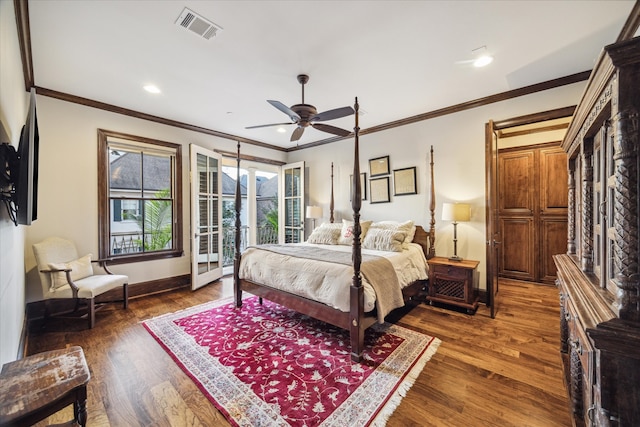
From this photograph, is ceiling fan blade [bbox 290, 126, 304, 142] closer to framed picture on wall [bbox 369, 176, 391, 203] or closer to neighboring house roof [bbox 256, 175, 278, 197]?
framed picture on wall [bbox 369, 176, 391, 203]

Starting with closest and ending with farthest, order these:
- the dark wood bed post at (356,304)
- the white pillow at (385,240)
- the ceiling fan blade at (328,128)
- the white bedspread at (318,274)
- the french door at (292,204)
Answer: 1. the dark wood bed post at (356,304)
2. the white bedspread at (318,274)
3. the ceiling fan blade at (328,128)
4. the white pillow at (385,240)
5. the french door at (292,204)

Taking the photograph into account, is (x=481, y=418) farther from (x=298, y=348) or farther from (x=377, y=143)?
(x=377, y=143)

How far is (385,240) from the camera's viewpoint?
354cm

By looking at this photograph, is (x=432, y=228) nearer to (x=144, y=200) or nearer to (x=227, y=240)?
(x=144, y=200)

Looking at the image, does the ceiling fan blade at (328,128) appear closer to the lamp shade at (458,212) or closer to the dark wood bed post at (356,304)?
the dark wood bed post at (356,304)

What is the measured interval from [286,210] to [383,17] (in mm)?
4332

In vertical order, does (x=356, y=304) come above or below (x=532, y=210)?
below

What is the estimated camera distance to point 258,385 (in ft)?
6.29

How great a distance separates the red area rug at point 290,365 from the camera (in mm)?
1674

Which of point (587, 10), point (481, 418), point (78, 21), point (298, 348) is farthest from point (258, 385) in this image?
point (587, 10)

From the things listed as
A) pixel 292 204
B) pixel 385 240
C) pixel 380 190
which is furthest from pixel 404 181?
pixel 292 204

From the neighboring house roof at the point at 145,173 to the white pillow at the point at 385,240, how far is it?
3.37 meters

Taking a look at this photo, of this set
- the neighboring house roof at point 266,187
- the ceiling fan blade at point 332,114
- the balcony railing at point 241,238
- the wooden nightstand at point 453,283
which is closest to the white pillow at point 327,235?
the wooden nightstand at point 453,283

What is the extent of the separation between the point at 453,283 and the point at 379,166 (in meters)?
2.21
